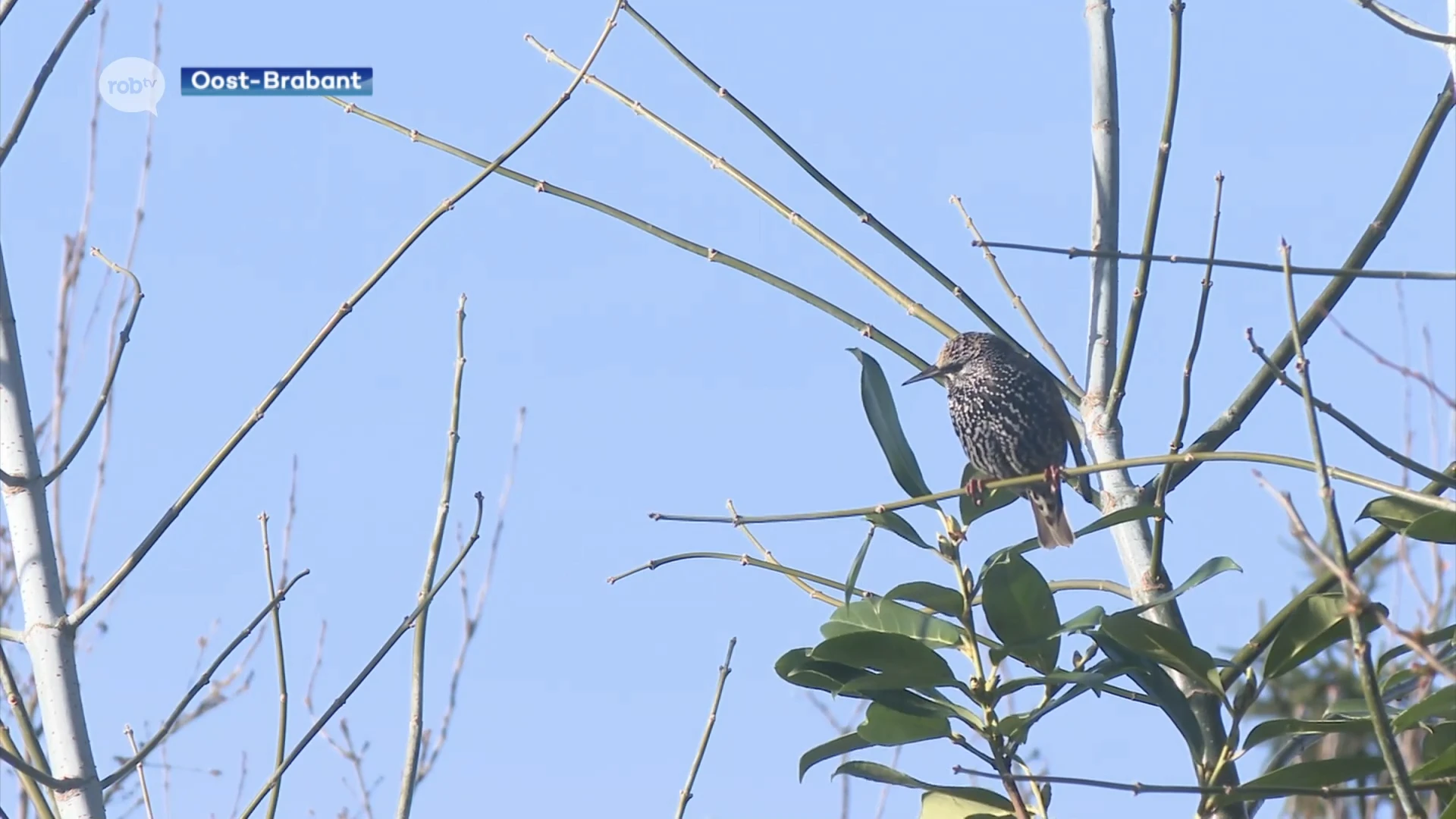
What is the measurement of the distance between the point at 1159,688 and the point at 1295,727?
0.19 meters

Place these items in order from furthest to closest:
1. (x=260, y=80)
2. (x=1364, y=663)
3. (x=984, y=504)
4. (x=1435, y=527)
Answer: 1. (x=260, y=80)
2. (x=984, y=504)
3. (x=1435, y=527)
4. (x=1364, y=663)

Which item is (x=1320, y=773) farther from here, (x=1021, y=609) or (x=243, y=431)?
(x=243, y=431)

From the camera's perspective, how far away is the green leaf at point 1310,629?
201cm

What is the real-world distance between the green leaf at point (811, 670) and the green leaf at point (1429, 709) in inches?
26.0

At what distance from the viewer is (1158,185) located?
239 centimetres

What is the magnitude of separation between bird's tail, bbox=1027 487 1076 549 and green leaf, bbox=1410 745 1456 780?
254 centimetres

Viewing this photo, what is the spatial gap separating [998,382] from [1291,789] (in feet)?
9.77

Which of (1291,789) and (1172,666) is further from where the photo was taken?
(1172,666)

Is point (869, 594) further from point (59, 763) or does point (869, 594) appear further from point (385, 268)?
point (59, 763)

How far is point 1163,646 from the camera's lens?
2014 millimetres

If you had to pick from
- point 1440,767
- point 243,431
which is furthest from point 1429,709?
point 243,431

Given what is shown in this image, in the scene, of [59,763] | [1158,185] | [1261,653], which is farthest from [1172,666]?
[59,763]

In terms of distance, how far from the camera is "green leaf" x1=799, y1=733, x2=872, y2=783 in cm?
212

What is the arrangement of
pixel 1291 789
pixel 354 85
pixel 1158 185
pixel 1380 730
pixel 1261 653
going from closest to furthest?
1. pixel 1380 730
2. pixel 1291 789
3. pixel 1261 653
4. pixel 1158 185
5. pixel 354 85
